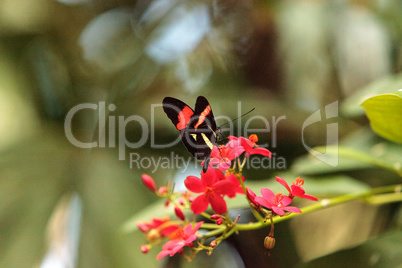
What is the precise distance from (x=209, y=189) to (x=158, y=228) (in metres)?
0.15

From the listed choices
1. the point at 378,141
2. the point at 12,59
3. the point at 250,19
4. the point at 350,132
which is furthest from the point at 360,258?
the point at 12,59

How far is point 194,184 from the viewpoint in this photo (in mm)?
426

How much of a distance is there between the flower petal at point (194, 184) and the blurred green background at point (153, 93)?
57 cm

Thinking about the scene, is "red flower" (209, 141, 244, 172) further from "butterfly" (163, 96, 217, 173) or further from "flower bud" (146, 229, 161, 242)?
"flower bud" (146, 229, 161, 242)

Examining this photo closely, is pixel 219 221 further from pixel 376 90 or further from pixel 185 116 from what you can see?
pixel 376 90

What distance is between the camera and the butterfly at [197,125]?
0.40 metres

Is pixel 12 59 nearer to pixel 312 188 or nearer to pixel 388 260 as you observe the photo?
pixel 312 188

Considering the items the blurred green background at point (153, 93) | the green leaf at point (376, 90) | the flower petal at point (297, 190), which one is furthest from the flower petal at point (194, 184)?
the blurred green background at point (153, 93)

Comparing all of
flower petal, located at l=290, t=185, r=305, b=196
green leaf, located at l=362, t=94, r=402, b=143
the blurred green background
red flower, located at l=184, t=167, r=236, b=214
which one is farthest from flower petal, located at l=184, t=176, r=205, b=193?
the blurred green background

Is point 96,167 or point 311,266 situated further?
point 96,167

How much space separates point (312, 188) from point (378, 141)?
320 mm

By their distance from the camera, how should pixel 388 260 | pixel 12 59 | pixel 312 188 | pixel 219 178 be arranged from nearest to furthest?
pixel 219 178 → pixel 388 260 → pixel 312 188 → pixel 12 59

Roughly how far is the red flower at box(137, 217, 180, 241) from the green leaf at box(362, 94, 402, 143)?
32 cm

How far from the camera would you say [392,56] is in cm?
133
